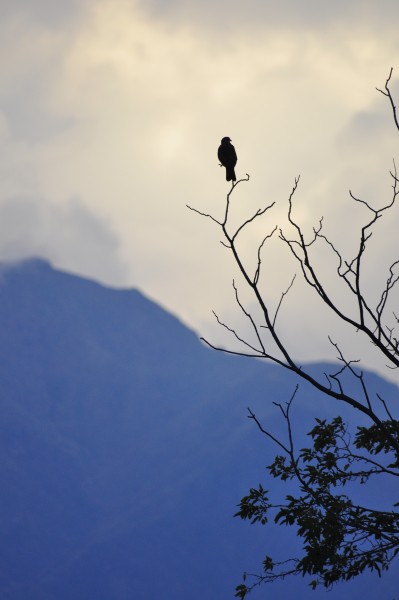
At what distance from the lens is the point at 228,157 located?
473 inches

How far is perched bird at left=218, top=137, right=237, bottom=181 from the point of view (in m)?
11.8

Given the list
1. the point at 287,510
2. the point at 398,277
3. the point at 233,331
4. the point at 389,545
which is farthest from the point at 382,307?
the point at 287,510

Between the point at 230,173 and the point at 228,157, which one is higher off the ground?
the point at 228,157

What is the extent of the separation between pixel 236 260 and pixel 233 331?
924mm

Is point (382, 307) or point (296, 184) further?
point (296, 184)

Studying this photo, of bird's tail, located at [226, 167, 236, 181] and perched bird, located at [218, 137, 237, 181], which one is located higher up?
perched bird, located at [218, 137, 237, 181]

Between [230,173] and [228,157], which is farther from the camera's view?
[228,157]

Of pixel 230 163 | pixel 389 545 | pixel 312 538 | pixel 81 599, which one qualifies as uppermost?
pixel 81 599

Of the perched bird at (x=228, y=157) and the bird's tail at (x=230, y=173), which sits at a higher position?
the perched bird at (x=228, y=157)

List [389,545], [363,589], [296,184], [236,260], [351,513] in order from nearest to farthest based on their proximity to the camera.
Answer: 1. [236,260]
2. [296,184]
3. [389,545]
4. [351,513]
5. [363,589]

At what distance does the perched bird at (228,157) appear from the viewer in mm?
11766

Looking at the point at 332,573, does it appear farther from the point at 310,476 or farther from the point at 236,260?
the point at 236,260

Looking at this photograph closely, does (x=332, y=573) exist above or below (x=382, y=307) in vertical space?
below

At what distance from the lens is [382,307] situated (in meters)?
Answer: 8.37
